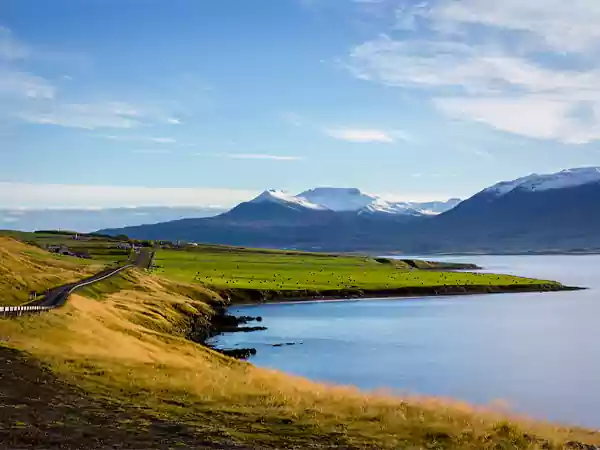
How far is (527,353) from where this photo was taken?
77.8 m

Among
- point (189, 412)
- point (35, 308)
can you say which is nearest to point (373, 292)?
point (35, 308)

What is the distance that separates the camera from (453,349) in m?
81.8

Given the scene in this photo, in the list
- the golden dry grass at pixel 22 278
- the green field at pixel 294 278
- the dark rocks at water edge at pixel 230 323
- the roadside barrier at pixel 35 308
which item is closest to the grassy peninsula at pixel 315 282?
the green field at pixel 294 278

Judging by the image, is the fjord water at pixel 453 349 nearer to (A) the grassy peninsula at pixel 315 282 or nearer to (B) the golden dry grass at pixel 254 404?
(A) the grassy peninsula at pixel 315 282

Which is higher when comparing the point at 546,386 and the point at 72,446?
the point at 72,446

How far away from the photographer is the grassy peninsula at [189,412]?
25469 mm

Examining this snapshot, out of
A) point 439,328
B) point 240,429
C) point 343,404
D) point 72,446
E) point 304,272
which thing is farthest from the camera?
point 304,272

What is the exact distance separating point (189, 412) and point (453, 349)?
5700cm

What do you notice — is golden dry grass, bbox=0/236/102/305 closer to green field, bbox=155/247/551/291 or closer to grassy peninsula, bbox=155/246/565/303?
grassy peninsula, bbox=155/246/565/303

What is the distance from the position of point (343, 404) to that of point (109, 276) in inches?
3515

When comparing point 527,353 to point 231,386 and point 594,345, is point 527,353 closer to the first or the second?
point 594,345

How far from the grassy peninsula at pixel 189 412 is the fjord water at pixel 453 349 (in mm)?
18713

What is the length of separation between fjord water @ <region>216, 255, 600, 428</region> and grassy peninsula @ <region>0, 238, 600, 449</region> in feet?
61.4

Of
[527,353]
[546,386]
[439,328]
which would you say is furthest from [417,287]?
[546,386]
